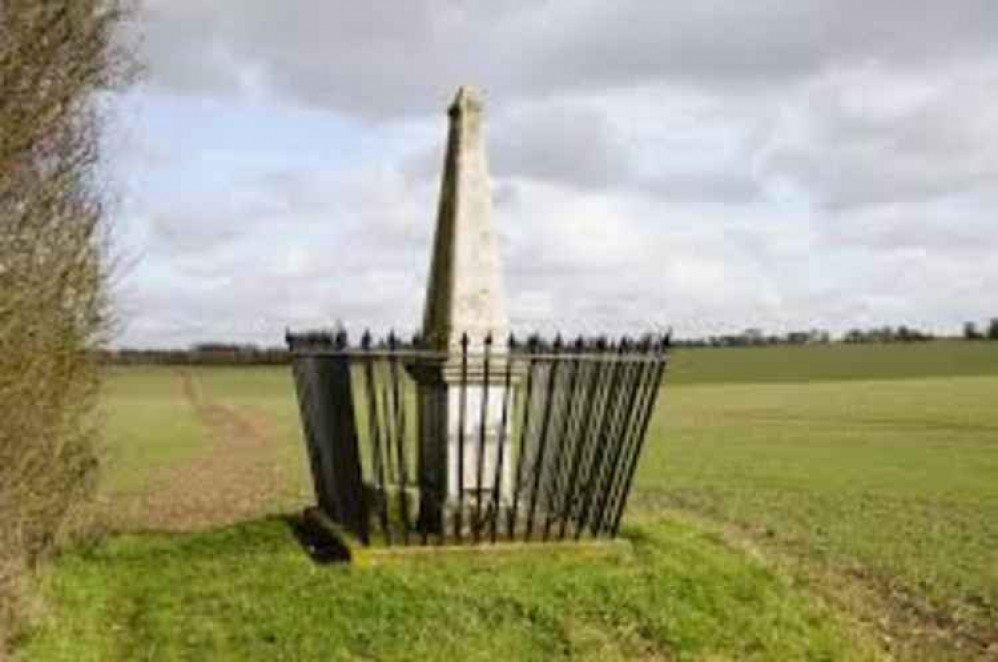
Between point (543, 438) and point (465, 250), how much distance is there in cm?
198

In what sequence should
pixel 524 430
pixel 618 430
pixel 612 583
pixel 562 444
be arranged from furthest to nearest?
1. pixel 562 444
2. pixel 618 430
3. pixel 524 430
4. pixel 612 583

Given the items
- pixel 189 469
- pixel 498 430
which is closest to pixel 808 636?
pixel 498 430

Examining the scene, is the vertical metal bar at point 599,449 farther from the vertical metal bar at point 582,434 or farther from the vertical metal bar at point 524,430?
the vertical metal bar at point 524,430

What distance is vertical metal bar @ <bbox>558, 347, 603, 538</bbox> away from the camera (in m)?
12.5

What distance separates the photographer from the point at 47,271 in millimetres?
11820

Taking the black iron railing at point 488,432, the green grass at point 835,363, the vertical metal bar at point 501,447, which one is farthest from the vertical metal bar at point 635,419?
the green grass at point 835,363

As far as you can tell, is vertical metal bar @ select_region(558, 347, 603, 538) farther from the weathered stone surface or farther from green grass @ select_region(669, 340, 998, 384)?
green grass @ select_region(669, 340, 998, 384)

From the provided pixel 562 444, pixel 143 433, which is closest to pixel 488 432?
pixel 562 444

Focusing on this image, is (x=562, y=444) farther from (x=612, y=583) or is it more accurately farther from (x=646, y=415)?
(x=612, y=583)

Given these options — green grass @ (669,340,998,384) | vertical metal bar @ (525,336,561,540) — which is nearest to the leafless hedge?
vertical metal bar @ (525,336,561,540)

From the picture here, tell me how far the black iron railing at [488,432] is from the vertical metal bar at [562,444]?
12 millimetres

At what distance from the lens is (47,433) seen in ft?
41.1

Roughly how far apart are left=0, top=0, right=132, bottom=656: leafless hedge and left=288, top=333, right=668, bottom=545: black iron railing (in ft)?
6.76

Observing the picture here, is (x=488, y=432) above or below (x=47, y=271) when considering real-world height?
below
